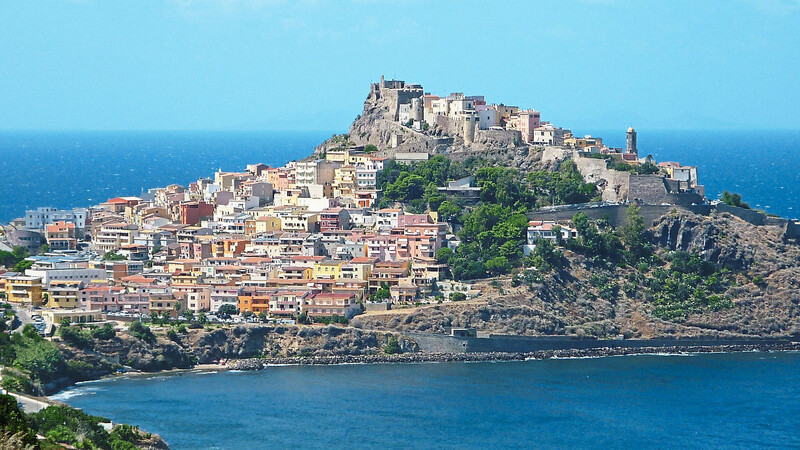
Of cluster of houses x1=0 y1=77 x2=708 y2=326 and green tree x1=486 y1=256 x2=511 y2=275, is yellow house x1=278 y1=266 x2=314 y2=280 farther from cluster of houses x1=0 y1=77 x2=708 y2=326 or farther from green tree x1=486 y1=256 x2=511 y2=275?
green tree x1=486 y1=256 x2=511 y2=275

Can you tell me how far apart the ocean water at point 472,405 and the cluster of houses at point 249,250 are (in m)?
4.73

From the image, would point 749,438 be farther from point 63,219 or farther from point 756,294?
point 63,219

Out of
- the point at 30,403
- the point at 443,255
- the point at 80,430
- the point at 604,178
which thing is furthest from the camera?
the point at 604,178

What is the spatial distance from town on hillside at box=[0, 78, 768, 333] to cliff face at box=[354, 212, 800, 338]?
130cm

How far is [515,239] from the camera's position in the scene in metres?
54.5

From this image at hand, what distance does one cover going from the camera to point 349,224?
5769 centimetres

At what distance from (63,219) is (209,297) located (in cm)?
1135

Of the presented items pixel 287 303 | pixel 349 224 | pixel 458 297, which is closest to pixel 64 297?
pixel 287 303

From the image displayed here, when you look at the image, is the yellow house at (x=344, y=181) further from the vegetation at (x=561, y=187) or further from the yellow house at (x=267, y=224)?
the vegetation at (x=561, y=187)

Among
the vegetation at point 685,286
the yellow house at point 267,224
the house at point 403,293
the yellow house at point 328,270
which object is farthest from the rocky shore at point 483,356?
the yellow house at point 267,224

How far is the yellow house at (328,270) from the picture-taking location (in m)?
52.0

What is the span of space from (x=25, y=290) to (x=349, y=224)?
492 inches

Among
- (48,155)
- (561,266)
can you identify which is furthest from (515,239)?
(48,155)

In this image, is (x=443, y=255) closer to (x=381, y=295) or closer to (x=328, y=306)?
(x=381, y=295)
